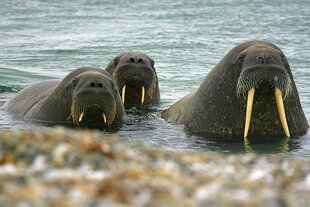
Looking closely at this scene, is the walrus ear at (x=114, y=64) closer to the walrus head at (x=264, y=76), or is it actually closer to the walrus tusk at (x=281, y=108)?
the walrus head at (x=264, y=76)

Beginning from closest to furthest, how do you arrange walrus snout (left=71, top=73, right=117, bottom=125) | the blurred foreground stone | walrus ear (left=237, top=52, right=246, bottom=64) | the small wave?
the blurred foreground stone, walrus ear (left=237, top=52, right=246, bottom=64), walrus snout (left=71, top=73, right=117, bottom=125), the small wave

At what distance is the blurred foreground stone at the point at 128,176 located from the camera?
2629 mm

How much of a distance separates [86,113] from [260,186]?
5044 millimetres

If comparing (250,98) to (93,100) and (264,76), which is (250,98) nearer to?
(264,76)

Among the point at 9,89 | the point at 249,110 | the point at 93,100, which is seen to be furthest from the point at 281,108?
the point at 9,89

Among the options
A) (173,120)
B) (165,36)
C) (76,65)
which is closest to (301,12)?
(165,36)

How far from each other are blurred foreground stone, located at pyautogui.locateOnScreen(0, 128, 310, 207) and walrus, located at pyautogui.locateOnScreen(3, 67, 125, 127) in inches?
153

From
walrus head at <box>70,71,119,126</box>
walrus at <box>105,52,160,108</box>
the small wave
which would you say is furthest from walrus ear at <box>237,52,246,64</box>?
the small wave

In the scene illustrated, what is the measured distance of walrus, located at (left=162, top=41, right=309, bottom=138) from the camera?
717 cm

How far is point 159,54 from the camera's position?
2200cm

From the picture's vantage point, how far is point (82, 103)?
8.03m

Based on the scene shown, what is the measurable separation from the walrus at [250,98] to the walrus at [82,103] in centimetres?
114

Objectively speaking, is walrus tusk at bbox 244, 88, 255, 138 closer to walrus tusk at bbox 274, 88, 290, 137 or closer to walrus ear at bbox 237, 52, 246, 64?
walrus tusk at bbox 274, 88, 290, 137

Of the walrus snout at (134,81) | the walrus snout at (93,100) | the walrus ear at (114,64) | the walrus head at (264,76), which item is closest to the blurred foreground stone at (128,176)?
the walrus head at (264,76)
